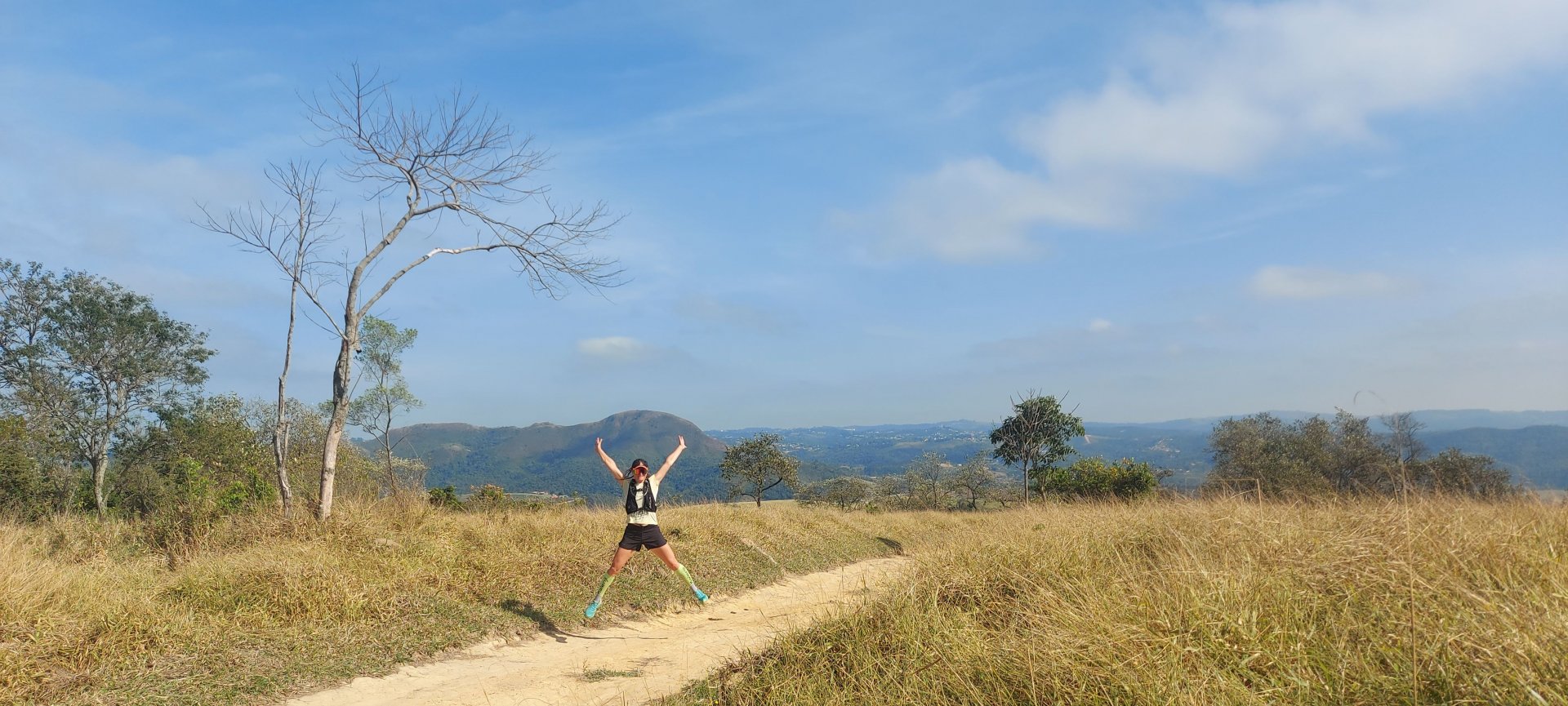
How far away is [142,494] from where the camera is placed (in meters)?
22.5

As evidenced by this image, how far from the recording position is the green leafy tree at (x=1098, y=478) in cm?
3103

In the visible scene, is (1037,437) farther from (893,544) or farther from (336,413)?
(336,413)

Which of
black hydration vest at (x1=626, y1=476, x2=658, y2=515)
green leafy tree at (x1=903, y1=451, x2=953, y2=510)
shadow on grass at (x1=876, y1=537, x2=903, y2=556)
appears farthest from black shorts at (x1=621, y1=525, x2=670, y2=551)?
green leafy tree at (x1=903, y1=451, x2=953, y2=510)

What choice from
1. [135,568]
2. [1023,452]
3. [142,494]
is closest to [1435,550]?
[135,568]

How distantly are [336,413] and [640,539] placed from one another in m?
5.63

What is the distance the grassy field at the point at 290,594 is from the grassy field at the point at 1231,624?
380 cm

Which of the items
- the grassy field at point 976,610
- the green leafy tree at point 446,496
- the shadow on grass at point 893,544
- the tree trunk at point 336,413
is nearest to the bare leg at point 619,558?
the grassy field at point 976,610

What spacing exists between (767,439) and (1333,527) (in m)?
36.7

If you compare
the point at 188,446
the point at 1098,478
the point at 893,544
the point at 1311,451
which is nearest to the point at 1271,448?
the point at 1311,451

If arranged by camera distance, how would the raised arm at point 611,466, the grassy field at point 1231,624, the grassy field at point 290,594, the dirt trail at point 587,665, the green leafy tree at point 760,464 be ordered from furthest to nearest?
the green leafy tree at point 760,464
the raised arm at point 611,466
the dirt trail at point 587,665
the grassy field at point 290,594
the grassy field at point 1231,624

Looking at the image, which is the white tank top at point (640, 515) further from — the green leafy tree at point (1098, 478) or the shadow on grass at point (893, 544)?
the green leafy tree at point (1098, 478)

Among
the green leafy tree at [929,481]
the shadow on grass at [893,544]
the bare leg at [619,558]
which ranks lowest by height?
the green leafy tree at [929,481]

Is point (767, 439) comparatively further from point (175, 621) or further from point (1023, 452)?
point (175, 621)

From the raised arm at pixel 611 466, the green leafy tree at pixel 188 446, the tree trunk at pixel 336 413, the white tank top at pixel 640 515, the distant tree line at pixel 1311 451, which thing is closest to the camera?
the raised arm at pixel 611 466
